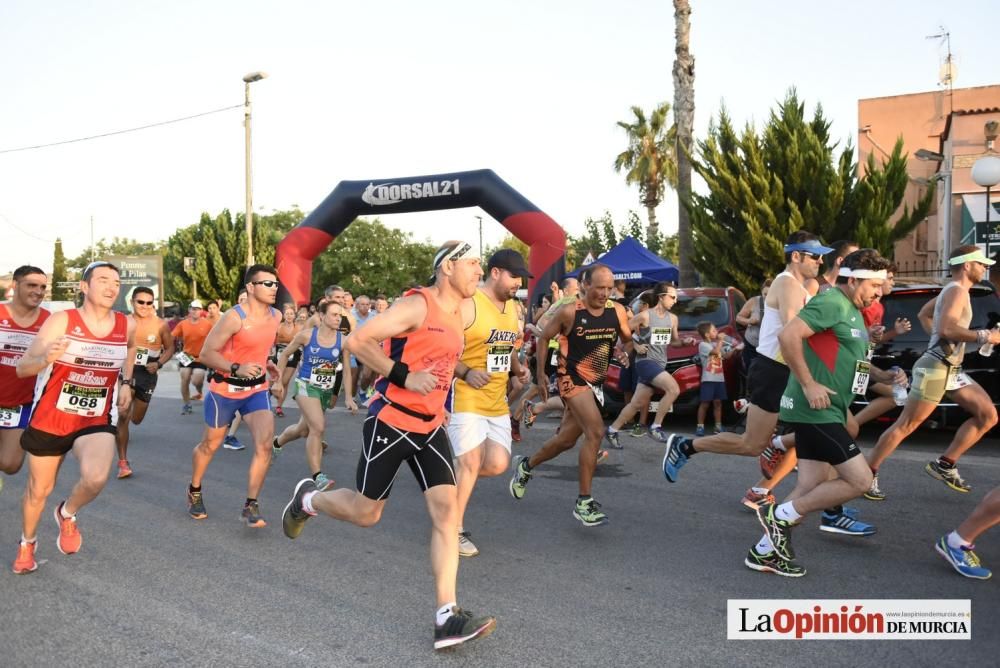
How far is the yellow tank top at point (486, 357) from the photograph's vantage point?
520 centimetres

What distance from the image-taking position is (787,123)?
19.1 metres

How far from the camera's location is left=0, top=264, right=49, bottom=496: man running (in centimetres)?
570

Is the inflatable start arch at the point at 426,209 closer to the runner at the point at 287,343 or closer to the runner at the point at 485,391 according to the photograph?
the runner at the point at 287,343

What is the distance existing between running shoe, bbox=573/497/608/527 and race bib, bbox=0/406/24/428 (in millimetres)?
4032

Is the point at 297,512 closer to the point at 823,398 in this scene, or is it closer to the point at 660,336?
the point at 823,398

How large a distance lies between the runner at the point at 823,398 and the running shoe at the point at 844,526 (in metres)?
0.87

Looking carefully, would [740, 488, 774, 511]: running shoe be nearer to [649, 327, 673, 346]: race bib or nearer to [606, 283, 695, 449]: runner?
[606, 283, 695, 449]: runner

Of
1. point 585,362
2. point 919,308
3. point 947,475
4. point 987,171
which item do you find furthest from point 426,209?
point 947,475

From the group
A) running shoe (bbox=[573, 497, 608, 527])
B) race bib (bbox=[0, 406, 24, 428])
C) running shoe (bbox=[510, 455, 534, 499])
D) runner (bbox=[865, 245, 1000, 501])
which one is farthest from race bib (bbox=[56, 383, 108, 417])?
runner (bbox=[865, 245, 1000, 501])

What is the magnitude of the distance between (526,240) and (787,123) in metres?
7.39

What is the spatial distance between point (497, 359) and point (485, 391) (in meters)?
0.23

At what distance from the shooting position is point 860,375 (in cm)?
488

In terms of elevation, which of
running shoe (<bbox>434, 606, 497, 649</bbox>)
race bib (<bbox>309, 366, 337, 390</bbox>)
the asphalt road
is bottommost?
the asphalt road

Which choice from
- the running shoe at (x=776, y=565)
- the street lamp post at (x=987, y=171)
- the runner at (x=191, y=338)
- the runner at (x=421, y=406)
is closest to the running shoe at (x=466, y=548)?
the runner at (x=421, y=406)
